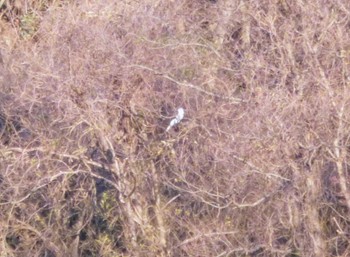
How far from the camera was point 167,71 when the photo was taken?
1069 centimetres

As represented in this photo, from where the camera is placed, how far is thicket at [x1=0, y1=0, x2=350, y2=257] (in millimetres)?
10109

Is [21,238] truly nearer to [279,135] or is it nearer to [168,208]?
[168,208]

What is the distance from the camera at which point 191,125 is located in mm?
10539

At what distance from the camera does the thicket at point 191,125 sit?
10.1 metres

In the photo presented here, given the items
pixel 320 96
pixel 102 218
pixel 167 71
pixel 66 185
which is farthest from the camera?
pixel 102 218

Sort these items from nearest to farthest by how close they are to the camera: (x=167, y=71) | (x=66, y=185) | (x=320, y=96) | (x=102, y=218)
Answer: (x=320, y=96), (x=167, y=71), (x=66, y=185), (x=102, y=218)

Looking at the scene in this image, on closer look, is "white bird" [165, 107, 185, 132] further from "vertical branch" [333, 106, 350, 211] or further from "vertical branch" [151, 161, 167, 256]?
"vertical branch" [333, 106, 350, 211]

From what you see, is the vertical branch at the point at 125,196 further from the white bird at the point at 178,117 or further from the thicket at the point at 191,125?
the white bird at the point at 178,117

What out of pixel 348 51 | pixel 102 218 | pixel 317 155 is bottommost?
pixel 102 218

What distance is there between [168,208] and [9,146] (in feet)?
5.42

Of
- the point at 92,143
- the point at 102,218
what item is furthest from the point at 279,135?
the point at 102,218

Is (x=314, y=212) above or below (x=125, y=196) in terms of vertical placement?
above

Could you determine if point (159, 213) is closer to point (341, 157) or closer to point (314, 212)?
point (314, 212)

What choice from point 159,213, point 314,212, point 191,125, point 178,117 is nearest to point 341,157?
point 314,212
